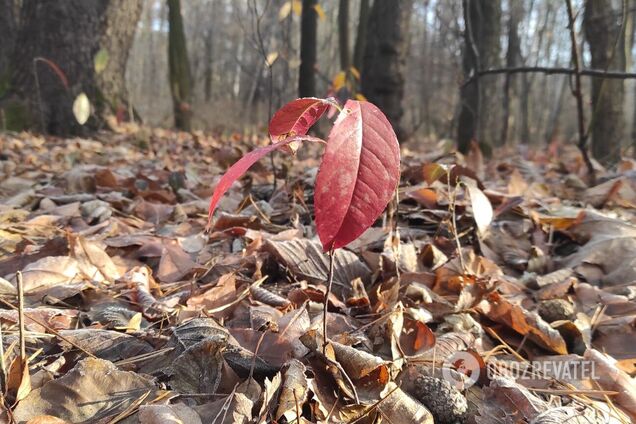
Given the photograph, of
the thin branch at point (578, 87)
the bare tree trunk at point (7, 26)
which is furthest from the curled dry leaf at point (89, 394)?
the bare tree trunk at point (7, 26)

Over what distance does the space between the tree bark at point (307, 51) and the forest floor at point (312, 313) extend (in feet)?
15.7

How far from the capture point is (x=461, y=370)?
1.03m

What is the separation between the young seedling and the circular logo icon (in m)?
0.50

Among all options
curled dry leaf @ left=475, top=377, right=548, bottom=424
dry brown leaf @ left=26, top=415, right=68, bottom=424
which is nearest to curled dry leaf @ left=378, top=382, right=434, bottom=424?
curled dry leaf @ left=475, top=377, right=548, bottom=424

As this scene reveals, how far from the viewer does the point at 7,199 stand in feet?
7.35

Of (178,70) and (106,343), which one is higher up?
(178,70)

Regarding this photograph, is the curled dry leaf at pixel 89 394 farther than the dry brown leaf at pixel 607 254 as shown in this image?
No

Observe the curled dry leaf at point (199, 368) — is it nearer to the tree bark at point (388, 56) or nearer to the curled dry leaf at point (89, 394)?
the curled dry leaf at point (89, 394)

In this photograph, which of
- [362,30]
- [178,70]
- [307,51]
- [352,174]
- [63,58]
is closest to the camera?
[352,174]

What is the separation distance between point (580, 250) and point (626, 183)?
821 millimetres

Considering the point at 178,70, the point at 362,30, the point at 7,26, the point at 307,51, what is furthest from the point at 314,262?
the point at 362,30

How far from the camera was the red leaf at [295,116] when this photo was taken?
750mm

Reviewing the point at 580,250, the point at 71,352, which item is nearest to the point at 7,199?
the point at 71,352

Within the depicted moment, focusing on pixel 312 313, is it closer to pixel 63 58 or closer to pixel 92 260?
pixel 92 260
